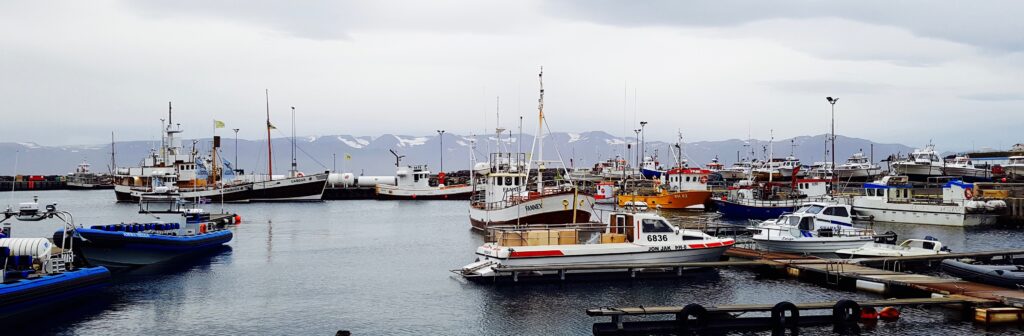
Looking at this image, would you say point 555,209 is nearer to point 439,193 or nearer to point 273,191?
point 439,193

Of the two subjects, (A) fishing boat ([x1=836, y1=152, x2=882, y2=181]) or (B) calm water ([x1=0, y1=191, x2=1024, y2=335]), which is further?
(A) fishing boat ([x1=836, y1=152, x2=882, y2=181])

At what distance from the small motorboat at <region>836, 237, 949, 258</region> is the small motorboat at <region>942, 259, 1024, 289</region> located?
5034mm

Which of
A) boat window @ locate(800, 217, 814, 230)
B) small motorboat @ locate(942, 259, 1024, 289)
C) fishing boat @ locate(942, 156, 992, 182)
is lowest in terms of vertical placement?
small motorboat @ locate(942, 259, 1024, 289)

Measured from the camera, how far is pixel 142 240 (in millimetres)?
39781

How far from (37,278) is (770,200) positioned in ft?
202

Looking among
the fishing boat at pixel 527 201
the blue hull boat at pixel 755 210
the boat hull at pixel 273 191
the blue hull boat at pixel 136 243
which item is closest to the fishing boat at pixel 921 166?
the blue hull boat at pixel 755 210

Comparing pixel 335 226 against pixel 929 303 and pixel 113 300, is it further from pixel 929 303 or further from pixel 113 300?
pixel 929 303

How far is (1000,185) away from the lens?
76.1 metres

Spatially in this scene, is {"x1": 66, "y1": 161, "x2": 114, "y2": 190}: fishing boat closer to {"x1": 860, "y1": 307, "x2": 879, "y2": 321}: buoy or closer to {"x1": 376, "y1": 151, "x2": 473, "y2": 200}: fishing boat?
{"x1": 376, "y1": 151, "x2": 473, "y2": 200}: fishing boat

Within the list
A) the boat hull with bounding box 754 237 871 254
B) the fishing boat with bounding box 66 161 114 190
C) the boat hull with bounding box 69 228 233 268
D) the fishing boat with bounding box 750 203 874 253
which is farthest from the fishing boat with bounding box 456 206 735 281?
the fishing boat with bounding box 66 161 114 190

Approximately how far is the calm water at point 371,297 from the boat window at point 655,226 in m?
2.20

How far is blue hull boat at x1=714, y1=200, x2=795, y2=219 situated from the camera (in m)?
73.1

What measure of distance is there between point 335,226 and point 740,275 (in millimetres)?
42933

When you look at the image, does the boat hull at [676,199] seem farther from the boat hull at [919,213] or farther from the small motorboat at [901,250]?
the small motorboat at [901,250]
